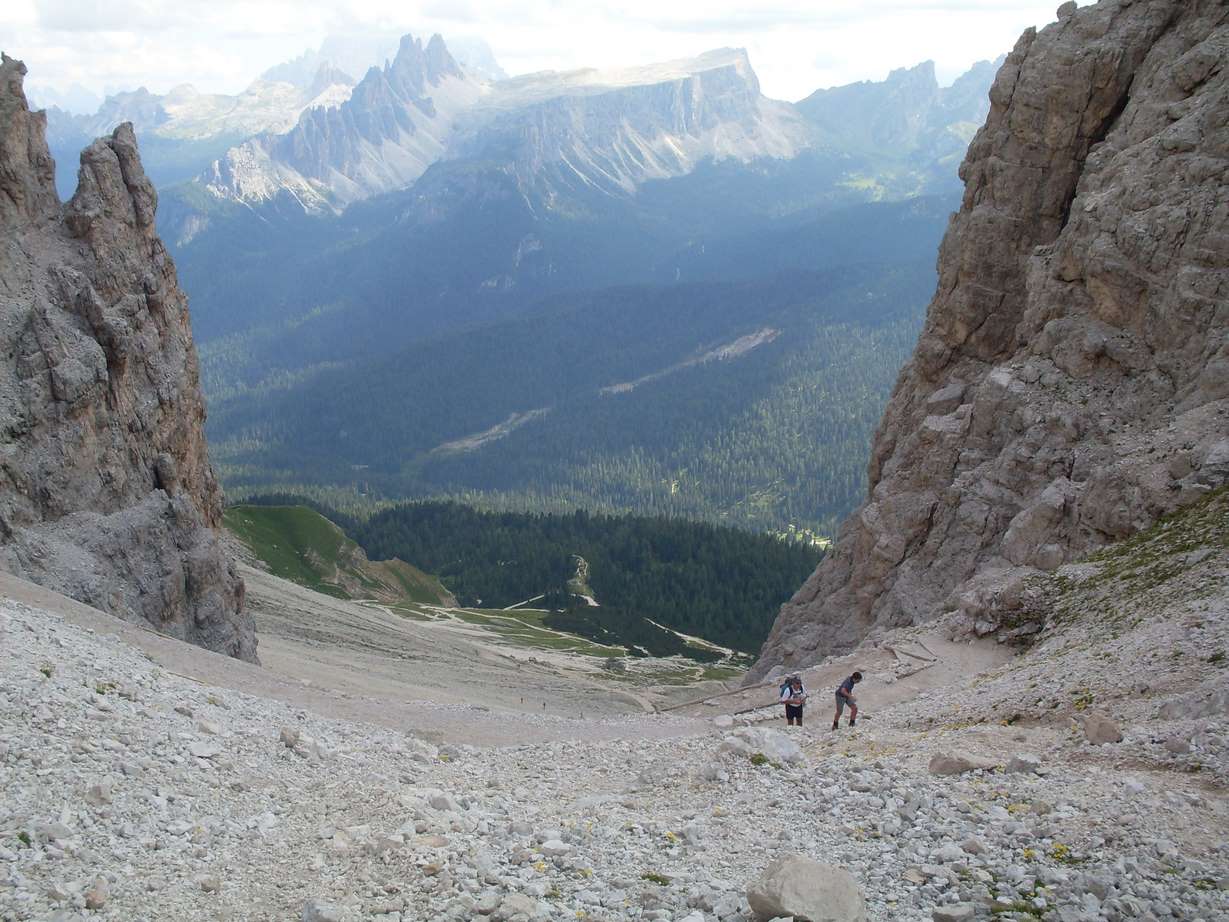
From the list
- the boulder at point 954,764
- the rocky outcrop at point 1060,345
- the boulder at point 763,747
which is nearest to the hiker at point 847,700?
the boulder at point 763,747

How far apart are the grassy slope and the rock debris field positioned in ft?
343

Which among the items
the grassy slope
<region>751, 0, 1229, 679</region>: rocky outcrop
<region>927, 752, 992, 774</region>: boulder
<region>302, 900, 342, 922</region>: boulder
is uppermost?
<region>751, 0, 1229, 679</region>: rocky outcrop

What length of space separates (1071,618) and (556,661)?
2765 inches

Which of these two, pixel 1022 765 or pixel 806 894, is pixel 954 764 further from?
pixel 806 894

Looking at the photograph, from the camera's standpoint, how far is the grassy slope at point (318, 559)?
130 metres

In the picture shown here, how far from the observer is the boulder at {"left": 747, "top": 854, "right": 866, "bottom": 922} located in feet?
53.3

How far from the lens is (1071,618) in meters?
36.6

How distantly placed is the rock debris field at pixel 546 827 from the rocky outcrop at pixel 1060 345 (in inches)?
749

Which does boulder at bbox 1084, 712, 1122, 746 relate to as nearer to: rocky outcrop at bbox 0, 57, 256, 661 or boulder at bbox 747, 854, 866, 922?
boulder at bbox 747, 854, 866, 922

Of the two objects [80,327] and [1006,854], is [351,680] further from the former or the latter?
[1006,854]

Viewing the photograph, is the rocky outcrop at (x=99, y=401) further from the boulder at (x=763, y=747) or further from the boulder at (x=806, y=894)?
the boulder at (x=806, y=894)

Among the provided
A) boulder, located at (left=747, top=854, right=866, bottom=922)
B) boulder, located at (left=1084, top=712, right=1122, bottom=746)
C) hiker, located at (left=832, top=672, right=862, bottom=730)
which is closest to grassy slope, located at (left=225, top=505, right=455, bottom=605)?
hiker, located at (left=832, top=672, right=862, bottom=730)

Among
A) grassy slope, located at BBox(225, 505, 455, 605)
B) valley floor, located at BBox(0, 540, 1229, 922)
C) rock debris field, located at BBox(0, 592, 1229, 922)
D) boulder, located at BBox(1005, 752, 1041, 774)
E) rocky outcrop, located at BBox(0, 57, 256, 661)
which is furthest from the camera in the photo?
grassy slope, located at BBox(225, 505, 455, 605)

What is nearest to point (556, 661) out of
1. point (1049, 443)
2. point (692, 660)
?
point (692, 660)
